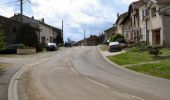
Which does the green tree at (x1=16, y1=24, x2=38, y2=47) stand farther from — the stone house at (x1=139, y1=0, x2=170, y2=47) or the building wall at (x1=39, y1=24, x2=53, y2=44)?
the building wall at (x1=39, y1=24, x2=53, y2=44)

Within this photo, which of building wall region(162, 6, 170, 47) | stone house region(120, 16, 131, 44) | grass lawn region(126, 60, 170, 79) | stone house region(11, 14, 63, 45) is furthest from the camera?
A: stone house region(11, 14, 63, 45)

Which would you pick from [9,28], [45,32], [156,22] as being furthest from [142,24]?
[45,32]

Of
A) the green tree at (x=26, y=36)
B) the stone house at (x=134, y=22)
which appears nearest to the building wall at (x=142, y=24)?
the stone house at (x=134, y=22)

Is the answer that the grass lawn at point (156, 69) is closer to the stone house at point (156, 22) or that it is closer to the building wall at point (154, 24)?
the stone house at point (156, 22)

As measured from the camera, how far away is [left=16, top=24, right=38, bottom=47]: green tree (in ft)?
252

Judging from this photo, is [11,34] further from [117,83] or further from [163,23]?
[117,83]

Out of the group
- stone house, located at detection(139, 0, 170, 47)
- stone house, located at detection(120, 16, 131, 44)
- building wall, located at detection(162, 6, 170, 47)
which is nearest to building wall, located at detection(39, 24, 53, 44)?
stone house, located at detection(120, 16, 131, 44)

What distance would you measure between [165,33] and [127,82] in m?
30.7

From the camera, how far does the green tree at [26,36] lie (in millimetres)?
76750

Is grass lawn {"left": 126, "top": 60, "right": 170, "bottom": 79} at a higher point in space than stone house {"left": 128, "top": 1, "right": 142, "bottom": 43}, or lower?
lower

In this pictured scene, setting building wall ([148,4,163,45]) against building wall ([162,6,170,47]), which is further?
building wall ([148,4,163,45])

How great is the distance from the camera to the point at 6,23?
8738cm

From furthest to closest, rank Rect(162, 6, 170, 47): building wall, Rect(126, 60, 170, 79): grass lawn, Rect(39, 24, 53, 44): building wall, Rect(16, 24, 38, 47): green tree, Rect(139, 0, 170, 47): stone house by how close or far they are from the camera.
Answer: Rect(39, 24, 53, 44): building wall < Rect(16, 24, 38, 47): green tree < Rect(139, 0, 170, 47): stone house < Rect(162, 6, 170, 47): building wall < Rect(126, 60, 170, 79): grass lawn

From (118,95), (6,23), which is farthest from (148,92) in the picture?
(6,23)
